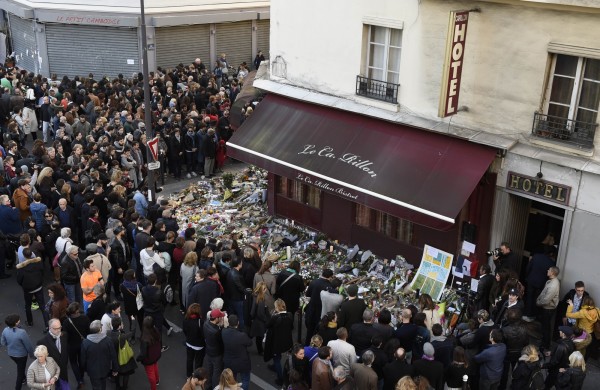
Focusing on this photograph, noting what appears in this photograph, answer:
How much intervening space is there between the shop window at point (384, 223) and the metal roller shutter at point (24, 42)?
20.0 meters

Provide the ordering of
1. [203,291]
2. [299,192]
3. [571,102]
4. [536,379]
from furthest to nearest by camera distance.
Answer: [299,192] → [571,102] → [203,291] → [536,379]

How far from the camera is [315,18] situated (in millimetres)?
15625

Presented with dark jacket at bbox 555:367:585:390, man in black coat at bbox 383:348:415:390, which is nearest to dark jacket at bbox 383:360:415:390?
man in black coat at bbox 383:348:415:390

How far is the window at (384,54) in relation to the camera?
14469 mm

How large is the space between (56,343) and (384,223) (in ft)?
24.9

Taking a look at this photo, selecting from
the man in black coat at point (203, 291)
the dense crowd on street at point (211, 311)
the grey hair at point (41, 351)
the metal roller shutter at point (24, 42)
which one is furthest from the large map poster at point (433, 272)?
the metal roller shutter at point (24, 42)

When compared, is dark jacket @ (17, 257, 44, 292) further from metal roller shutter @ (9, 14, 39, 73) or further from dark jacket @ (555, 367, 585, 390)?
metal roller shutter @ (9, 14, 39, 73)

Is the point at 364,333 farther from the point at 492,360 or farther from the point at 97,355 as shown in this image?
the point at 97,355

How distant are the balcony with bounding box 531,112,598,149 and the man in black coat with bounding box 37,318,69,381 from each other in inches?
341

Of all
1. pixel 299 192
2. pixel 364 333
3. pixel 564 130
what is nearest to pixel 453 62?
pixel 564 130

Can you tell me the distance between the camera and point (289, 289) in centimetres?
1262

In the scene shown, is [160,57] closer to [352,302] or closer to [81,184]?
[81,184]

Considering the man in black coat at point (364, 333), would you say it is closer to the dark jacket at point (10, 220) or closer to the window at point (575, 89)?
the window at point (575, 89)

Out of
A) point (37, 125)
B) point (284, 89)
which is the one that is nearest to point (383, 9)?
point (284, 89)
